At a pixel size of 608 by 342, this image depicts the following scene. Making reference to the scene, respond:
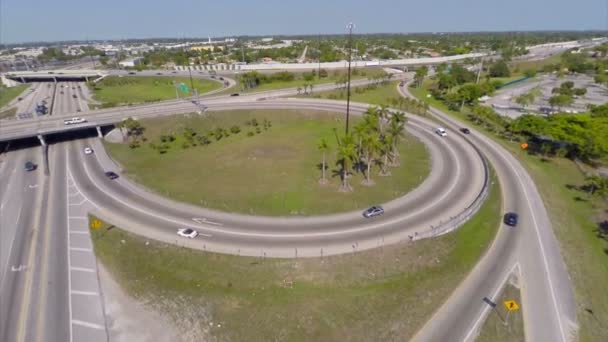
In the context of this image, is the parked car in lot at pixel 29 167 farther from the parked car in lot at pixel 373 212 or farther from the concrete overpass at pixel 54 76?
the concrete overpass at pixel 54 76

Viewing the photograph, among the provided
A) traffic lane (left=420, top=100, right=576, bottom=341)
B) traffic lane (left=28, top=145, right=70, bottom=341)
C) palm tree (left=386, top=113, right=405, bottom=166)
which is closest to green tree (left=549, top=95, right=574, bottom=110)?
traffic lane (left=420, top=100, right=576, bottom=341)

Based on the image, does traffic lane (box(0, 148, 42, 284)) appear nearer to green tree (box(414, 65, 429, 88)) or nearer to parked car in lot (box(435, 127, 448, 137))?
parked car in lot (box(435, 127, 448, 137))

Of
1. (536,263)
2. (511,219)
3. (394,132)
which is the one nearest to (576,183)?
(511,219)

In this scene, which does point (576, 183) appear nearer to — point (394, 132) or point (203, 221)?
point (394, 132)

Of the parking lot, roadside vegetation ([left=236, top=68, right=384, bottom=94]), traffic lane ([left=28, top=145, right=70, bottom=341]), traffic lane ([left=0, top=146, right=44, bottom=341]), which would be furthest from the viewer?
roadside vegetation ([left=236, top=68, right=384, bottom=94])

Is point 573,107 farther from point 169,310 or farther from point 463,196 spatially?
point 169,310

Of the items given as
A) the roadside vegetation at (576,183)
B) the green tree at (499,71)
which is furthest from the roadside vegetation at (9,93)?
the green tree at (499,71)
